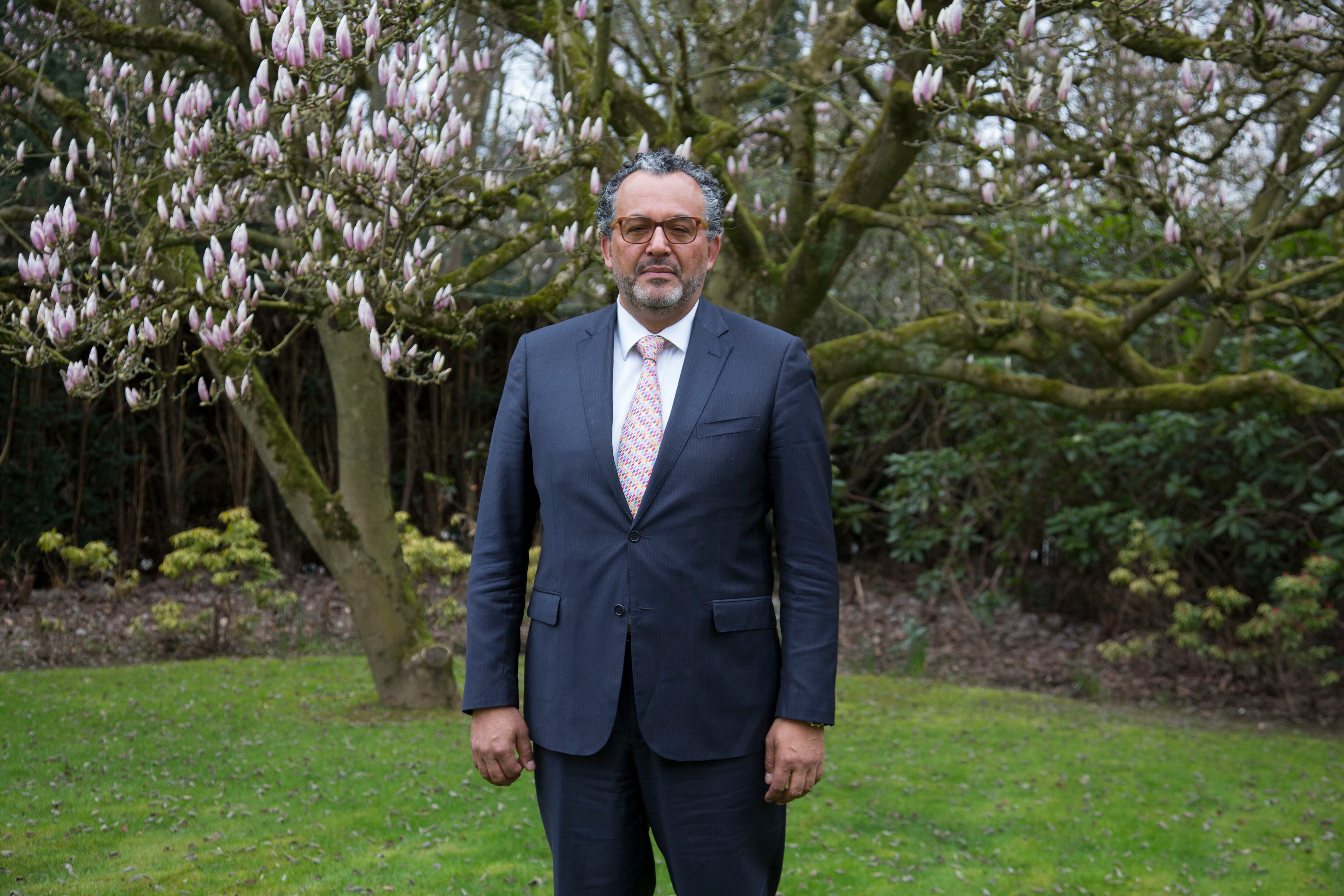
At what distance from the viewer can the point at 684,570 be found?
1.94m

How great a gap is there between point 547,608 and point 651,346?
0.53 metres

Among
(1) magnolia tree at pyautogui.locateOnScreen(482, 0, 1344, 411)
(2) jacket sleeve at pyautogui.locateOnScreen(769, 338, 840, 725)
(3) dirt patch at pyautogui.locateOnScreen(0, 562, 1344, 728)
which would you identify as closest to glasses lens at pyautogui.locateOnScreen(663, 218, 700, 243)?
(2) jacket sleeve at pyautogui.locateOnScreen(769, 338, 840, 725)

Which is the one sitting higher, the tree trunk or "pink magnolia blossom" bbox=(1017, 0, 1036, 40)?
"pink magnolia blossom" bbox=(1017, 0, 1036, 40)

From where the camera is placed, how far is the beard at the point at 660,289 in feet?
6.65

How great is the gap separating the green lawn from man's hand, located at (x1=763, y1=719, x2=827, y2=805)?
173 centimetres

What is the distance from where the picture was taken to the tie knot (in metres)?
2.09

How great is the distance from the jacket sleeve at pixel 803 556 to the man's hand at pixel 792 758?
27 mm

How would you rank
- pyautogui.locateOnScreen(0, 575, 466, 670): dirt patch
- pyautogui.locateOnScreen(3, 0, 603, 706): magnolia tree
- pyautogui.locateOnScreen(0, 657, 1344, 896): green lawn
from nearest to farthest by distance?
pyautogui.locateOnScreen(3, 0, 603, 706): magnolia tree < pyautogui.locateOnScreen(0, 657, 1344, 896): green lawn < pyautogui.locateOnScreen(0, 575, 466, 670): dirt patch

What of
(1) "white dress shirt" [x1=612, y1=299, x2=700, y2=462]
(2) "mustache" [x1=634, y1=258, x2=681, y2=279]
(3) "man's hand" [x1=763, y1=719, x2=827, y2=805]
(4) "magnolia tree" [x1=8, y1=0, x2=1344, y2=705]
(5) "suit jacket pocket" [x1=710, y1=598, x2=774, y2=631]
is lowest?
(3) "man's hand" [x1=763, y1=719, x2=827, y2=805]

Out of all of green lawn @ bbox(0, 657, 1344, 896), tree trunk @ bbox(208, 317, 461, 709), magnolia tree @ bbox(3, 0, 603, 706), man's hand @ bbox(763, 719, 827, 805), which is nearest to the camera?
man's hand @ bbox(763, 719, 827, 805)

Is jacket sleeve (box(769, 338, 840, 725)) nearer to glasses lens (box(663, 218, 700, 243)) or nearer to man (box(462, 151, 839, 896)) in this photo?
man (box(462, 151, 839, 896))

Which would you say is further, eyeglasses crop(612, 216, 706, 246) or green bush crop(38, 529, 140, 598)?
green bush crop(38, 529, 140, 598)

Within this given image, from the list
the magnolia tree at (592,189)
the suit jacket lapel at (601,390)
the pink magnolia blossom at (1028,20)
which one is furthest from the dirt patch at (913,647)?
the suit jacket lapel at (601,390)

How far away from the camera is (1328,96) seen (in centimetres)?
458
